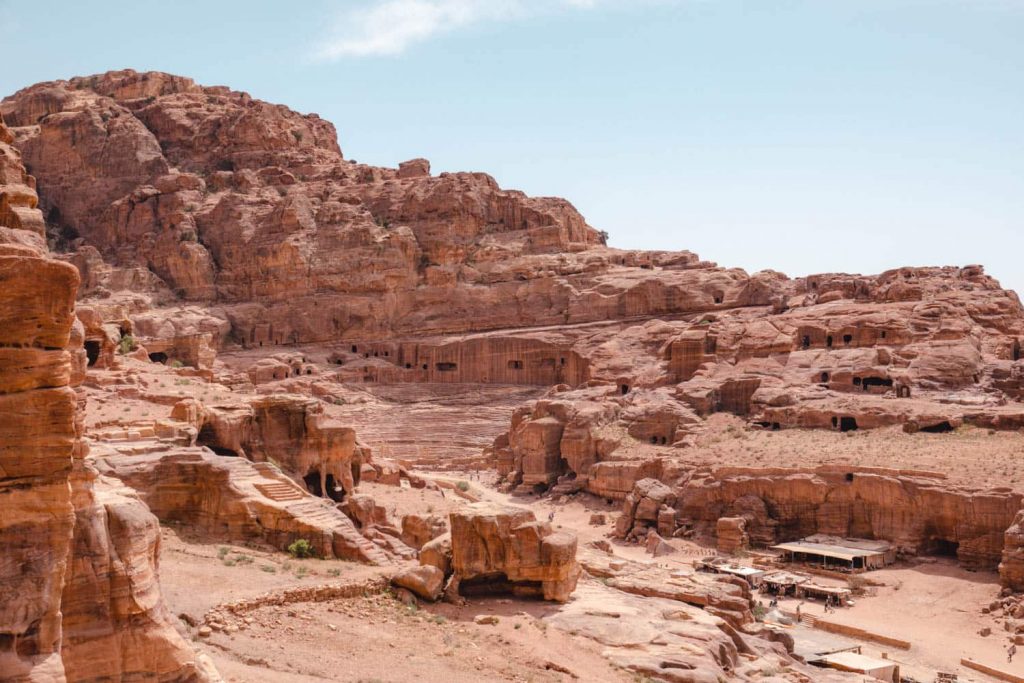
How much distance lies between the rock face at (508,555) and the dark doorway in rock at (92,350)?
710 inches

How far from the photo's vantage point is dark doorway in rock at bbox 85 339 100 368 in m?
33.3

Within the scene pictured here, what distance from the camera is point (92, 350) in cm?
3366

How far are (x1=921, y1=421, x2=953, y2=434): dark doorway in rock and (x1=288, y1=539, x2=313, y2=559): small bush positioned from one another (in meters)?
24.5

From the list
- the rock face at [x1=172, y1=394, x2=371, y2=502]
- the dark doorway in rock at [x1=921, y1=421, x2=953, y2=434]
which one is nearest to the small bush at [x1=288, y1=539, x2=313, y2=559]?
the rock face at [x1=172, y1=394, x2=371, y2=502]

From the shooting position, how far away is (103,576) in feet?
33.0

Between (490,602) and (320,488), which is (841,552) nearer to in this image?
(490,602)

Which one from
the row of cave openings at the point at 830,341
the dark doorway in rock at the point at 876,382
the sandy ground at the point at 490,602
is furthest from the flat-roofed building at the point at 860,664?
the row of cave openings at the point at 830,341

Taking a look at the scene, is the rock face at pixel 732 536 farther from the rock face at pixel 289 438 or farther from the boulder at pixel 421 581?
the boulder at pixel 421 581

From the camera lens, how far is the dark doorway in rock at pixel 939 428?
36312mm

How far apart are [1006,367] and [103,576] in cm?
3947

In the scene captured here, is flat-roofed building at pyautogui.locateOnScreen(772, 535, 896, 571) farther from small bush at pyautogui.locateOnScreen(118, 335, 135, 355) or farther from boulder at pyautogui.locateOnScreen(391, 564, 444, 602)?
small bush at pyautogui.locateOnScreen(118, 335, 135, 355)

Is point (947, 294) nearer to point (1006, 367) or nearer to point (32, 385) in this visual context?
point (1006, 367)

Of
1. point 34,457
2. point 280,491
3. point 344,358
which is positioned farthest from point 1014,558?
point 344,358

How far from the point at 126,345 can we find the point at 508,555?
23928 millimetres
